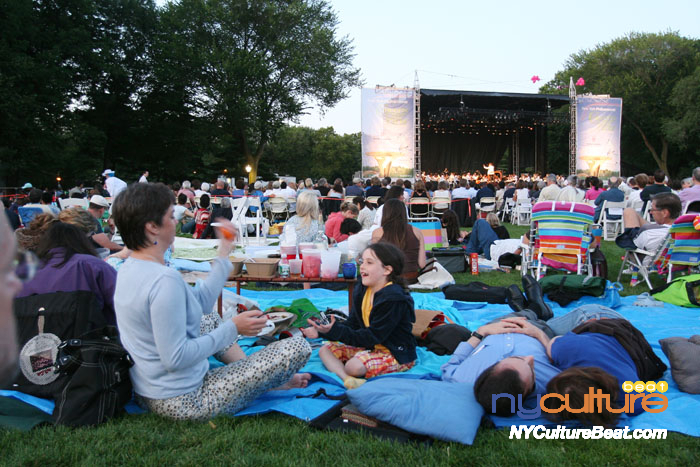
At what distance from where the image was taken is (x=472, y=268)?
23.6 feet

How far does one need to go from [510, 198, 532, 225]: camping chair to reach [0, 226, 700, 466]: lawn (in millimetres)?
11274

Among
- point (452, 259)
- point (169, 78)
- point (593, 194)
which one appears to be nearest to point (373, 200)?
point (452, 259)

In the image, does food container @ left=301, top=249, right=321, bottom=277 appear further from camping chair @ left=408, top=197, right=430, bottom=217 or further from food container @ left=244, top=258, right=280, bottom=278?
camping chair @ left=408, top=197, right=430, bottom=217

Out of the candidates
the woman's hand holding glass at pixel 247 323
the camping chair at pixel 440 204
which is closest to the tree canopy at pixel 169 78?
Answer: the camping chair at pixel 440 204

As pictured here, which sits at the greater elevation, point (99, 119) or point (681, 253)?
point (99, 119)

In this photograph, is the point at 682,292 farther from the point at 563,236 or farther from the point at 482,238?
the point at 482,238

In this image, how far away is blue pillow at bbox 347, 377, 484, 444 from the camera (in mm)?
2475

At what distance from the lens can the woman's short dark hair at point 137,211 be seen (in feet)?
7.48

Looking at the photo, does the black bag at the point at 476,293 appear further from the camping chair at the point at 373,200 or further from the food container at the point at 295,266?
the camping chair at the point at 373,200

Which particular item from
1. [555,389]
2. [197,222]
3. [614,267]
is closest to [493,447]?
[555,389]

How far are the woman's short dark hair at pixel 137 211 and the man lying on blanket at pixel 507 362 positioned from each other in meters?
1.73

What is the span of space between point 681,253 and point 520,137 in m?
24.1

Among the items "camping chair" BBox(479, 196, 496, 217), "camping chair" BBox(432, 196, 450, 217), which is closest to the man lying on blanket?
"camping chair" BBox(432, 196, 450, 217)

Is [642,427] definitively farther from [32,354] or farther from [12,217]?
[12,217]
